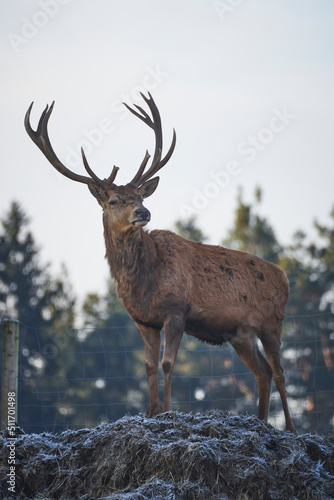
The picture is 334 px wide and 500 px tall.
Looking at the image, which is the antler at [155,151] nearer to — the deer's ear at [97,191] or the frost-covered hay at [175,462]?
the deer's ear at [97,191]

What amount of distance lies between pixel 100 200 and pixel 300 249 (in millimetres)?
23527

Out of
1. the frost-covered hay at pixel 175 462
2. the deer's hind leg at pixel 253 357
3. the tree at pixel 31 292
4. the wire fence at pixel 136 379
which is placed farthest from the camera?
the tree at pixel 31 292

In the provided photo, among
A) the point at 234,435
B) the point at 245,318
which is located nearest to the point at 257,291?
the point at 245,318

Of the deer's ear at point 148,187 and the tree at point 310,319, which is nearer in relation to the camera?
the deer's ear at point 148,187

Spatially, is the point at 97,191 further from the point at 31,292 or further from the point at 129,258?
the point at 31,292

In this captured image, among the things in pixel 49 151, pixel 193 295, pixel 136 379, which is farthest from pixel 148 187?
pixel 136 379

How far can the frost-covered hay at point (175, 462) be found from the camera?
15.9 ft

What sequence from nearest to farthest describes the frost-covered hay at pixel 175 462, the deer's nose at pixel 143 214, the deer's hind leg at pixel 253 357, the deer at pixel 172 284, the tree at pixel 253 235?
the frost-covered hay at pixel 175 462
the deer's nose at pixel 143 214
the deer at pixel 172 284
the deer's hind leg at pixel 253 357
the tree at pixel 253 235

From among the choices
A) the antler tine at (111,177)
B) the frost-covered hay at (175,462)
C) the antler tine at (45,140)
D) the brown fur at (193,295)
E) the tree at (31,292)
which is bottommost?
the frost-covered hay at (175,462)

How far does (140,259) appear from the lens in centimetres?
748

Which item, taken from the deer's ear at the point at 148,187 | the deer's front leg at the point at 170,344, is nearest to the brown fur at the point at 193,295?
the deer's front leg at the point at 170,344

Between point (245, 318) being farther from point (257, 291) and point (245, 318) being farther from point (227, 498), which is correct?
point (227, 498)

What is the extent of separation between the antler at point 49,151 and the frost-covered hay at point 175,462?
282cm

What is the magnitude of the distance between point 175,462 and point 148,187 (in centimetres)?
373
